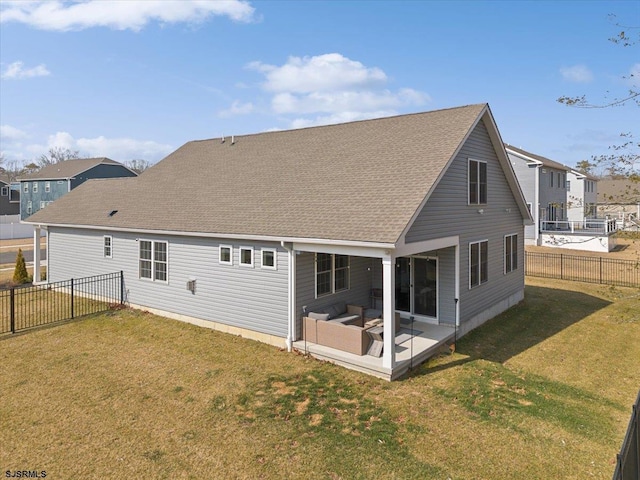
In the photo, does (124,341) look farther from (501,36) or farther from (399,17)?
(501,36)

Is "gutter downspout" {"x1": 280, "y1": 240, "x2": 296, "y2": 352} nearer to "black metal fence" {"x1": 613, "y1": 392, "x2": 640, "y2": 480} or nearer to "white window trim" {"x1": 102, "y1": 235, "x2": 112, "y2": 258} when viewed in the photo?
"black metal fence" {"x1": 613, "y1": 392, "x2": 640, "y2": 480}

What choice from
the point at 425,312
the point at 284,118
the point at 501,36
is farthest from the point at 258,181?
the point at 284,118

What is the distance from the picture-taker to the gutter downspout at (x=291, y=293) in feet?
34.5

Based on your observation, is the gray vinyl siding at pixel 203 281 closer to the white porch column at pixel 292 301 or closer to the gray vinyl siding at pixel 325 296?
the white porch column at pixel 292 301

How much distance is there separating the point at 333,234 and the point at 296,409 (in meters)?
3.98

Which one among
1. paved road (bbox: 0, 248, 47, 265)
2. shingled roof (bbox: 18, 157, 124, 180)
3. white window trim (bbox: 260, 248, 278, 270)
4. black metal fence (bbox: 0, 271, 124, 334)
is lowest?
black metal fence (bbox: 0, 271, 124, 334)

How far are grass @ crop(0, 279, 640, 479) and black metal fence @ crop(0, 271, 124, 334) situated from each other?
6.05 feet

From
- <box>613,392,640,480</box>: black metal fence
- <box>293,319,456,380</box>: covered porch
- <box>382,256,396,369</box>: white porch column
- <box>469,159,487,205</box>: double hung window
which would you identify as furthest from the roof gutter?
<box>469,159,487,205</box>: double hung window

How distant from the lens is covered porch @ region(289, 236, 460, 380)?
912 cm

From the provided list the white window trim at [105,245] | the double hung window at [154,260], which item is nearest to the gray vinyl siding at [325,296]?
the double hung window at [154,260]

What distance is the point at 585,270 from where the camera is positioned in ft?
80.8

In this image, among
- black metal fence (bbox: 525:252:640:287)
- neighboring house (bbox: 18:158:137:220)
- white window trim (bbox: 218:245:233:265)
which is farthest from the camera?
neighboring house (bbox: 18:158:137:220)

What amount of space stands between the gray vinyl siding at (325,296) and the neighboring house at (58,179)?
156ft

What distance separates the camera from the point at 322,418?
7.42m
